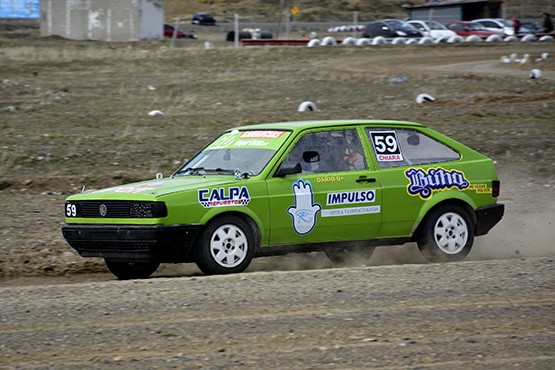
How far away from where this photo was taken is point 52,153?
17.3 meters

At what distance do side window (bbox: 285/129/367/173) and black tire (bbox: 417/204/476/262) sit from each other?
895 mm

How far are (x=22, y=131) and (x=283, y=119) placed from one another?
4765 mm

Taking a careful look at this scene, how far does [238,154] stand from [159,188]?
1026mm

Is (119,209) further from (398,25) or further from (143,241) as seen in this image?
(398,25)

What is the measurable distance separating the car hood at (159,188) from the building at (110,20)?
145ft

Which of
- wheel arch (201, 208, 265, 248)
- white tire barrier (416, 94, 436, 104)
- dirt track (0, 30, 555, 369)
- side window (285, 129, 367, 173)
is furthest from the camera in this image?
white tire barrier (416, 94, 436, 104)

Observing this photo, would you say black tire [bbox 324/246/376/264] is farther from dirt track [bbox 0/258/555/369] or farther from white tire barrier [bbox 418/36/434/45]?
white tire barrier [bbox 418/36/434/45]

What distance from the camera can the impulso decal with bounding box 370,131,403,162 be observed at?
10188 millimetres

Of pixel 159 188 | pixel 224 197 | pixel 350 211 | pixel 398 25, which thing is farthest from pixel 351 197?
pixel 398 25

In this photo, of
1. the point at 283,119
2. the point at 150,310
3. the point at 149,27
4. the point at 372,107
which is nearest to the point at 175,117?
the point at 283,119

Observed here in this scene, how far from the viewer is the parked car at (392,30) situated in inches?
1842

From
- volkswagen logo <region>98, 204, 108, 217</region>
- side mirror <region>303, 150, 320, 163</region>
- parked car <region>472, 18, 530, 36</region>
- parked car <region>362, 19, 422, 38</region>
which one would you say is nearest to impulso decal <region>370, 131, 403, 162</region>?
side mirror <region>303, 150, 320, 163</region>

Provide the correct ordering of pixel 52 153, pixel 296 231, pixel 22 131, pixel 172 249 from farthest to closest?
pixel 22 131
pixel 52 153
pixel 296 231
pixel 172 249

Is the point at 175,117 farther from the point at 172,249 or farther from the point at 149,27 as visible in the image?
the point at 149,27
